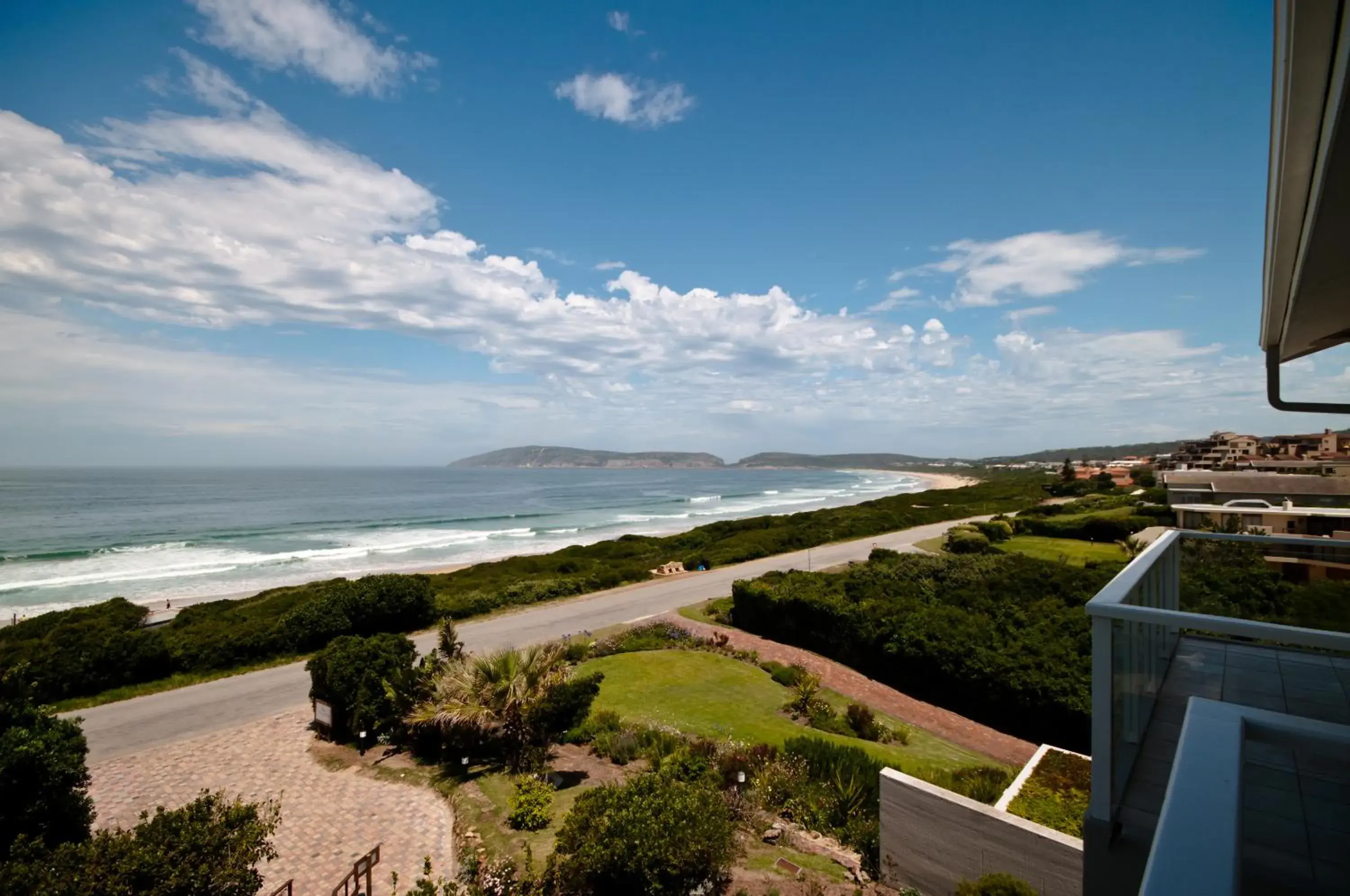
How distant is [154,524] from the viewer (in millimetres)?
57656

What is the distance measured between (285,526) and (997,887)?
216 feet

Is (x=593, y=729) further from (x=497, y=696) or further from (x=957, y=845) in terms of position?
(x=957, y=845)

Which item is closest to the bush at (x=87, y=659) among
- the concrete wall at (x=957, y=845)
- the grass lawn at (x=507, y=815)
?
the grass lawn at (x=507, y=815)

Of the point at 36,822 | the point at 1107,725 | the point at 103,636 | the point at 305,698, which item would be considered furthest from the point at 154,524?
the point at 1107,725

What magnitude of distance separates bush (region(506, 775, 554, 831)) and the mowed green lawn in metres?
3.02

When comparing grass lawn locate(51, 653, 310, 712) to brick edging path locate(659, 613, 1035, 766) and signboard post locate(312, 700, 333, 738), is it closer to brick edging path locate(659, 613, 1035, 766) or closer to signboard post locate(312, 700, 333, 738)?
signboard post locate(312, 700, 333, 738)

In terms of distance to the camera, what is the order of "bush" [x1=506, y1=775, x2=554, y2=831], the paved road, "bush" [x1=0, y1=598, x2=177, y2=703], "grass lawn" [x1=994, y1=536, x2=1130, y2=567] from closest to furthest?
"bush" [x1=506, y1=775, x2=554, y2=831] < the paved road < "bush" [x1=0, y1=598, x2=177, y2=703] < "grass lawn" [x1=994, y1=536, x2=1130, y2=567]

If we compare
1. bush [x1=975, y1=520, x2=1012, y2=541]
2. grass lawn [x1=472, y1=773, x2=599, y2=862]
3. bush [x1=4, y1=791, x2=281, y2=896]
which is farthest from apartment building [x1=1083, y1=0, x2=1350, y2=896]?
bush [x1=975, y1=520, x2=1012, y2=541]

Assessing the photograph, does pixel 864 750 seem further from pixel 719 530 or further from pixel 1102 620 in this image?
pixel 719 530

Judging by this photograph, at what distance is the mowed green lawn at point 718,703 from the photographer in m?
10.4

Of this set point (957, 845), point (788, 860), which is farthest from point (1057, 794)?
point (788, 860)

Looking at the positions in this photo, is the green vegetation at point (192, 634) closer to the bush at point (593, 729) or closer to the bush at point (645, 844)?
the bush at point (593, 729)

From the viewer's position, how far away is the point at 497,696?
10219mm

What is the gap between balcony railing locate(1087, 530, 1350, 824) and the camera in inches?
108
